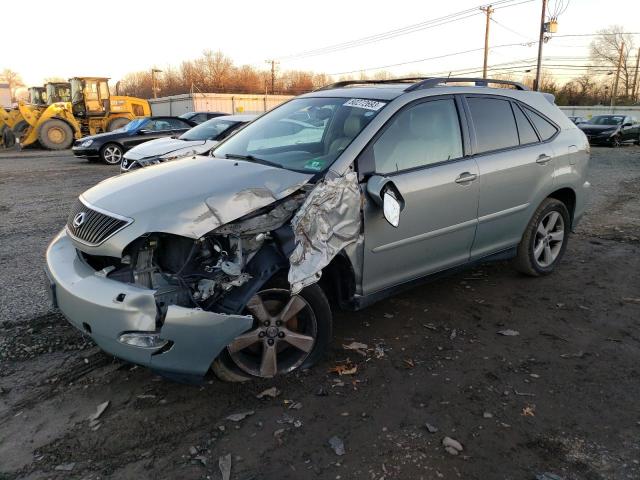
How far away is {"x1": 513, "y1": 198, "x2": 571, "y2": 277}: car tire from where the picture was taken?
188 inches

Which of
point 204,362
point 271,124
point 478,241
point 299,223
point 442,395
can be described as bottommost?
point 442,395

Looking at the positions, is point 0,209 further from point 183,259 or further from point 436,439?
point 436,439

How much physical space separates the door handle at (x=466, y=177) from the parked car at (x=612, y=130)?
24.1m

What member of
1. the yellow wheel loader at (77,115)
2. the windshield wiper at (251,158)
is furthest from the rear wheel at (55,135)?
the windshield wiper at (251,158)

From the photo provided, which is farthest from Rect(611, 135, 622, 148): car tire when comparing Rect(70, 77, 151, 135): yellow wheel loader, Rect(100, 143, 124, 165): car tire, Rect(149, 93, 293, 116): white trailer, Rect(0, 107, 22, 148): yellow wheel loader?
Rect(0, 107, 22, 148): yellow wheel loader

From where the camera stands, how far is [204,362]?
279 cm

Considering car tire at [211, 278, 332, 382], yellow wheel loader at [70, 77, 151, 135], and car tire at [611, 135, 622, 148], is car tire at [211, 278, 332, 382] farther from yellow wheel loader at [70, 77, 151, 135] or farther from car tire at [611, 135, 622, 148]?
car tire at [611, 135, 622, 148]

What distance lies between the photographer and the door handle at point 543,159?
179 inches

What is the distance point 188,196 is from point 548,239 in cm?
368

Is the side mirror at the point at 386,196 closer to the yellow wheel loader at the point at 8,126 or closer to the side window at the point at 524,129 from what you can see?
the side window at the point at 524,129

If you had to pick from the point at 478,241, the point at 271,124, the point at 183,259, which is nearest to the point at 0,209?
the point at 271,124

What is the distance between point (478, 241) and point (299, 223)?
190cm

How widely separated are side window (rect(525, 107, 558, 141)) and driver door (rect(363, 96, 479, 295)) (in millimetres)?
1090

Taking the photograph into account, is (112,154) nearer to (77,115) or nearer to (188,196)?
(77,115)
